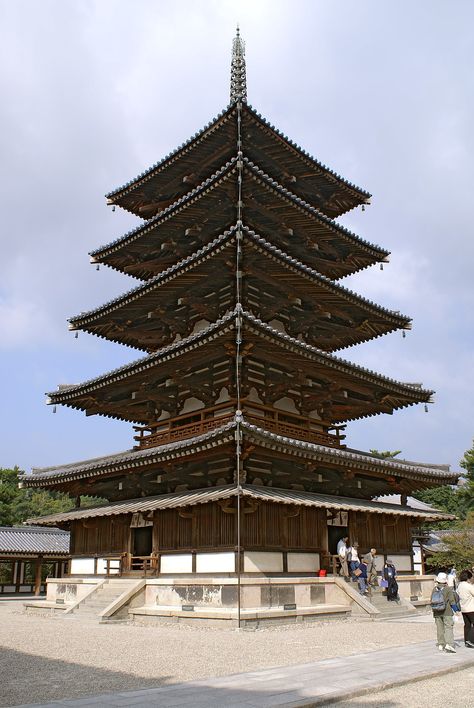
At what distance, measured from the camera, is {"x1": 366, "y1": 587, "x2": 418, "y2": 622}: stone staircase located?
2008cm

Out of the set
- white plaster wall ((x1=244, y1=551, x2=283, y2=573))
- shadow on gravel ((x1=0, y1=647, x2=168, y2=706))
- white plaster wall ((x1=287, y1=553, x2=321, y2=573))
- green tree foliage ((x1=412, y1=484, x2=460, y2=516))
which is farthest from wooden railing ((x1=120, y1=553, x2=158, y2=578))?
green tree foliage ((x1=412, y1=484, x2=460, y2=516))

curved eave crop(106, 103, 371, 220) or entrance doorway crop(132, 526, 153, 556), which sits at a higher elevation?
curved eave crop(106, 103, 371, 220)

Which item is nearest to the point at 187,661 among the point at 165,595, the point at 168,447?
the point at 165,595

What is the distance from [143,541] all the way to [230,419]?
290 inches

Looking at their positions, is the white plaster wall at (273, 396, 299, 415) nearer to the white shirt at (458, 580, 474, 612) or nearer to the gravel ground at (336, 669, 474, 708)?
the white shirt at (458, 580, 474, 612)

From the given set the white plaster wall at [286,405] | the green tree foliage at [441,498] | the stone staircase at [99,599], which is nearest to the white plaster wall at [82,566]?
the stone staircase at [99,599]

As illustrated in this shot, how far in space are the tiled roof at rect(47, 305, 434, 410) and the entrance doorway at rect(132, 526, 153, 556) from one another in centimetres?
604

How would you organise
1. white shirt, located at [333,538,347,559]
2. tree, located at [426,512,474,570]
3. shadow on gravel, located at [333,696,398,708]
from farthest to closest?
1. tree, located at [426,512,474,570]
2. white shirt, located at [333,538,347,559]
3. shadow on gravel, located at [333,696,398,708]

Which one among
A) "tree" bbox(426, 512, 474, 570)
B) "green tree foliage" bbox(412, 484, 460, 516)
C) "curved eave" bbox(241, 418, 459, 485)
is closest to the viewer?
"curved eave" bbox(241, 418, 459, 485)

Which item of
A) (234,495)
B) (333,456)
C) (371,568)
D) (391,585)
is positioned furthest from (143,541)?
(391,585)

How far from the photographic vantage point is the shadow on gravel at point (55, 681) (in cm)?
848

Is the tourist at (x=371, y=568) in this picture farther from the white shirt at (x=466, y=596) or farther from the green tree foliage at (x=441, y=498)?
the green tree foliage at (x=441, y=498)

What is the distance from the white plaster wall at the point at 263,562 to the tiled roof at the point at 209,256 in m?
10.0

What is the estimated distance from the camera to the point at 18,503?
64500 millimetres
